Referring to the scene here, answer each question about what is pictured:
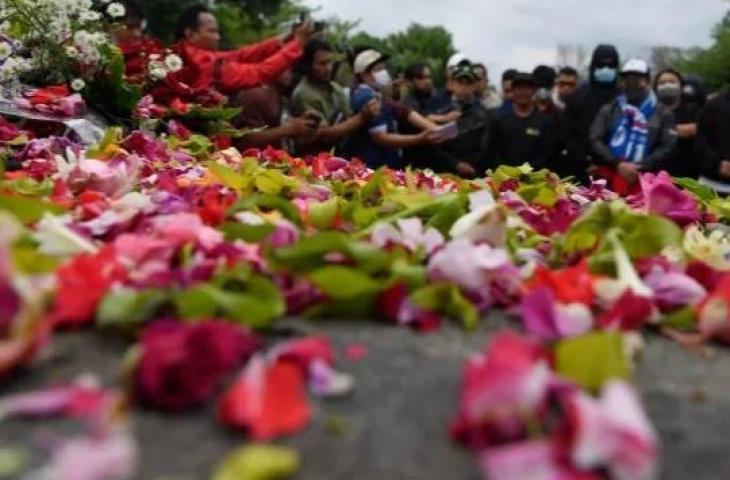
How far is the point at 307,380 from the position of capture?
3.82 feet

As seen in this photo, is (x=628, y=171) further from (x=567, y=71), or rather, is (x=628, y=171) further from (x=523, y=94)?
(x=567, y=71)

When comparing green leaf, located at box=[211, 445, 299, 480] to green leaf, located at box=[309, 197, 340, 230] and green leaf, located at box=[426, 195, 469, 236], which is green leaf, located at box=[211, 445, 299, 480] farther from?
green leaf, located at box=[426, 195, 469, 236]

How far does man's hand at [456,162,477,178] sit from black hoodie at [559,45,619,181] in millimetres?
582

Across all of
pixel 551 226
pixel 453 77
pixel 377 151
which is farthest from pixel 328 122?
pixel 551 226

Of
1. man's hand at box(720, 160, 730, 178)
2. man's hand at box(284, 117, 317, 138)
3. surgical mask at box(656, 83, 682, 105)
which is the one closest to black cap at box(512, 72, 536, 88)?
man's hand at box(720, 160, 730, 178)

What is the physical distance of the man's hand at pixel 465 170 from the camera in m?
5.91

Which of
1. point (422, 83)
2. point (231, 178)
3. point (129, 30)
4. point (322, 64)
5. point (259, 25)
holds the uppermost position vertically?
point (231, 178)

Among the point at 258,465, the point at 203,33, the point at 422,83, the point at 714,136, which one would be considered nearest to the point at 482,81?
the point at 422,83

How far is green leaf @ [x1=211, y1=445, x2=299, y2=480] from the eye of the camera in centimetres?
99

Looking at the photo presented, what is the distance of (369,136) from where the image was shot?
5605 mm

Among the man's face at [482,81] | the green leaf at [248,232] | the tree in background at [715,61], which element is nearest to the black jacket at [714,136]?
the man's face at [482,81]

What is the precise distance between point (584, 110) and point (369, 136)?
1.44m

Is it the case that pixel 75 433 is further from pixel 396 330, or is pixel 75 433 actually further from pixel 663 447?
pixel 663 447

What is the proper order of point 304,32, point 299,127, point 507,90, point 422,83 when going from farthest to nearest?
1. point 422,83
2. point 507,90
3. point 304,32
4. point 299,127
